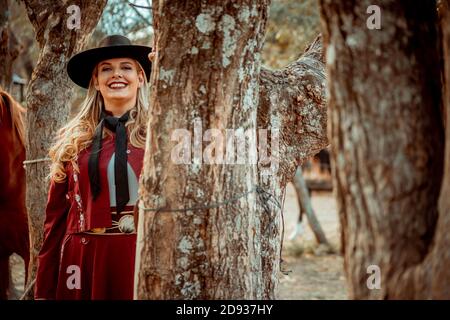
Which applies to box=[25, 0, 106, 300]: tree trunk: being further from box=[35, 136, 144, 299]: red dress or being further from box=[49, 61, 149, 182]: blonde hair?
box=[35, 136, 144, 299]: red dress

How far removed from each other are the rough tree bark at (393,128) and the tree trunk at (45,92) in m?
2.82

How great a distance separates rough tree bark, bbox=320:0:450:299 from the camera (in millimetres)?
1866

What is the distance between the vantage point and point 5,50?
20.2 feet

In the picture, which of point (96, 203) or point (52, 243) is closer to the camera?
point (96, 203)

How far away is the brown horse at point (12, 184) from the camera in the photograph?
501 centimetres

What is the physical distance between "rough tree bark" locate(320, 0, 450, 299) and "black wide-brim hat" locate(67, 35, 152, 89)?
1.90 m

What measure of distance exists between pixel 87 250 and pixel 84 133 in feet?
2.13

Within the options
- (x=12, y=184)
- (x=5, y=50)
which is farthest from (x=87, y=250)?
(x=5, y=50)

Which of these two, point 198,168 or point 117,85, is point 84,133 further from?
point 198,168

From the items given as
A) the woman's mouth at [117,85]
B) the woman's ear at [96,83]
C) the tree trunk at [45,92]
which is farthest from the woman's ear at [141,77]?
the tree trunk at [45,92]

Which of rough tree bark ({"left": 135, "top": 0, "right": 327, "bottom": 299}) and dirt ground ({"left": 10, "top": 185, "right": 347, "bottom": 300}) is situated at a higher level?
rough tree bark ({"left": 135, "top": 0, "right": 327, "bottom": 299})

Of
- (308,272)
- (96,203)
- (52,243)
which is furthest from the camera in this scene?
(308,272)

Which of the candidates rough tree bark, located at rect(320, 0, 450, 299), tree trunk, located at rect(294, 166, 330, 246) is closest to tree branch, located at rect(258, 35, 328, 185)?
rough tree bark, located at rect(320, 0, 450, 299)

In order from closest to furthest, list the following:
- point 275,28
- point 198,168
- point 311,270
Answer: point 198,168 → point 311,270 → point 275,28
